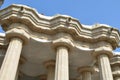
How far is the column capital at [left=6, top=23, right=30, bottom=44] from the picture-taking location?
28.0 metres

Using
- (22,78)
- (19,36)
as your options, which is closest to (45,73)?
(22,78)

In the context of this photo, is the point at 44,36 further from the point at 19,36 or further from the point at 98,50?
the point at 98,50

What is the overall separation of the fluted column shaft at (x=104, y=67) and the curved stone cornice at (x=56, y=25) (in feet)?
7.71

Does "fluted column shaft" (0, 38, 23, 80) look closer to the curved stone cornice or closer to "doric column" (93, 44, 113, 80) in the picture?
the curved stone cornice

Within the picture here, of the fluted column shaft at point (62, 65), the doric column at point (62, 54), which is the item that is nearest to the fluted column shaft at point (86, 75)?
the doric column at point (62, 54)

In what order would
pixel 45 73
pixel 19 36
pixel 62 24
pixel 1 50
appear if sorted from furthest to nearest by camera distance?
pixel 45 73
pixel 1 50
pixel 62 24
pixel 19 36

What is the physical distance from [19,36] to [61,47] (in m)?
4.86

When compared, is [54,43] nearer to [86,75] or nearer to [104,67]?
[104,67]

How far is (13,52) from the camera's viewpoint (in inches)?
1044

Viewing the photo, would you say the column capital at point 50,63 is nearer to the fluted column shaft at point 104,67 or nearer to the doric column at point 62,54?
the doric column at point 62,54

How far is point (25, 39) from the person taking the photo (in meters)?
28.5

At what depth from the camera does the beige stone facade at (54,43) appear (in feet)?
92.8

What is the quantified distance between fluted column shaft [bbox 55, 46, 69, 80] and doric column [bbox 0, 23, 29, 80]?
406 centimetres

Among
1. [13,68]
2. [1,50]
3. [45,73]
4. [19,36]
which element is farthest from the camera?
[45,73]
